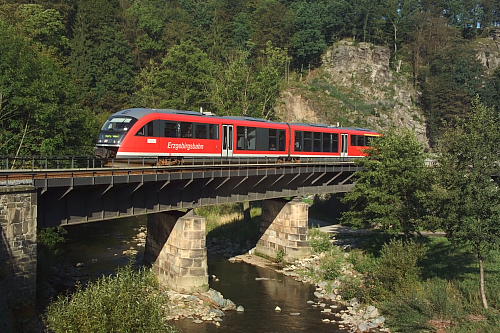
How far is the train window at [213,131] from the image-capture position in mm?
32372

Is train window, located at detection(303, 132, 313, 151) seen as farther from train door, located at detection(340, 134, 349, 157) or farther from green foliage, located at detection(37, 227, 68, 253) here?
green foliage, located at detection(37, 227, 68, 253)

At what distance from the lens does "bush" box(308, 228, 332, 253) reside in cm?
4100

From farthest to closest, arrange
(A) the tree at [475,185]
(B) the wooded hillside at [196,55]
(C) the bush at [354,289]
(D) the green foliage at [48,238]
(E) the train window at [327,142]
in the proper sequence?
1. (E) the train window at [327,142]
2. (B) the wooded hillside at [196,55]
3. (D) the green foliage at [48,238]
4. (C) the bush at [354,289]
5. (A) the tree at [475,185]

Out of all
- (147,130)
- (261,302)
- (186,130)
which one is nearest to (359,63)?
(186,130)

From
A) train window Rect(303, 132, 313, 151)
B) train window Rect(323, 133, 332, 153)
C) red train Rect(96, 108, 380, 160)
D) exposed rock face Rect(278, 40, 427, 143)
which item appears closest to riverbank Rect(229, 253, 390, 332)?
red train Rect(96, 108, 380, 160)

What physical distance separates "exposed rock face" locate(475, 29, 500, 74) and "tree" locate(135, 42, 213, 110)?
7764cm

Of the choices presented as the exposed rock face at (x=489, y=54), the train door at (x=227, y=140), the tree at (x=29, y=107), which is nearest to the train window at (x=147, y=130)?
the train door at (x=227, y=140)

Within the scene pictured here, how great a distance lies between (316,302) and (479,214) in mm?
12465

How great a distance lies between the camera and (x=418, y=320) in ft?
80.9

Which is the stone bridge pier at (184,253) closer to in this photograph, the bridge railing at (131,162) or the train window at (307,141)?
the bridge railing at (131,162)

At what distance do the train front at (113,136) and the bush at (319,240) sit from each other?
2231cm

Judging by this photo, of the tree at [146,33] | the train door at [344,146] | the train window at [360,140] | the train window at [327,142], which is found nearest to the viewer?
the train window at [327,142]

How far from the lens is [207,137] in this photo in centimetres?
3222

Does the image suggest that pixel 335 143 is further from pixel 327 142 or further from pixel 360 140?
pixel 360 140
